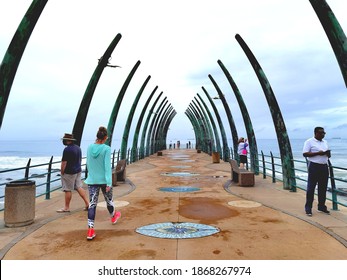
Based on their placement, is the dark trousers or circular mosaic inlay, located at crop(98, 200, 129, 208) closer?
the dark trousers

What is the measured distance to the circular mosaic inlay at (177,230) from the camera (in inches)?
185

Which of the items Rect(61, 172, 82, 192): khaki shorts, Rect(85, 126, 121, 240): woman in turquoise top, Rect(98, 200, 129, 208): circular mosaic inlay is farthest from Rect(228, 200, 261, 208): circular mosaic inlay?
Rect(61, 172, 82, 192): khaki shorts

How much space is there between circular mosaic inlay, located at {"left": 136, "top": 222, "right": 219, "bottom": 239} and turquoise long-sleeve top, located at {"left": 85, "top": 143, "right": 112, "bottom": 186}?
112 centimetres

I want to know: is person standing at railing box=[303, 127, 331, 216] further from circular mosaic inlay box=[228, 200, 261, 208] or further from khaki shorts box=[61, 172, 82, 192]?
khaki shorts box=[61, 172, 82, 192]

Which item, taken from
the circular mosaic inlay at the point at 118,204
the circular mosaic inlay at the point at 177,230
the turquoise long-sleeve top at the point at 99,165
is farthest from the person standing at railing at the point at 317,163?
the circular mosaic inlay at the point at 118,204

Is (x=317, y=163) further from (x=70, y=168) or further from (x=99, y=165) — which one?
(x=70, y=168)

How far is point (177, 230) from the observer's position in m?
4.97

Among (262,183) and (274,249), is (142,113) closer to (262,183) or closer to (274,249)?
(262,183)

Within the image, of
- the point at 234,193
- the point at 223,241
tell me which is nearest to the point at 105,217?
the point at 223,241

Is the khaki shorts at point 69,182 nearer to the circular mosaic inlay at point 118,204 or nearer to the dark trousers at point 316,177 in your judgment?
the circular mosaic inlay at point 118,204

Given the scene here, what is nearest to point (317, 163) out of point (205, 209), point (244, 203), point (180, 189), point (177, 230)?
point (244, 203)

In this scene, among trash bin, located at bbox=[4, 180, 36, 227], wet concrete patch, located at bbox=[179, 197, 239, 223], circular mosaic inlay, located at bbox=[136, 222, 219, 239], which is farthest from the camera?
wet concrete patch, located at bbox=[179, 197, 239, 223]

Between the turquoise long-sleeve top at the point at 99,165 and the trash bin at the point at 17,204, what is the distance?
1505mm

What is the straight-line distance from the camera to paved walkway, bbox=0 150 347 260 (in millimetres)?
3926
